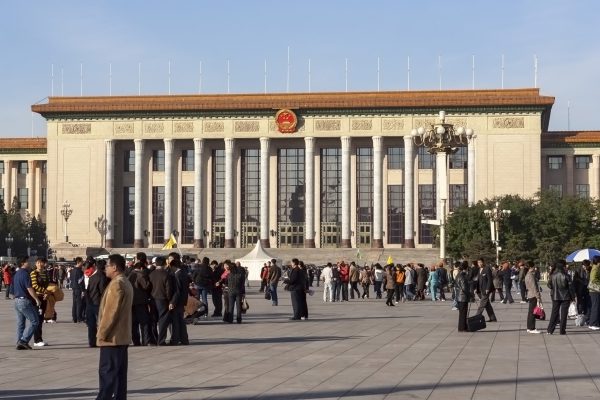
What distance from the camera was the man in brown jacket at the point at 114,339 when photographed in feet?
40.8

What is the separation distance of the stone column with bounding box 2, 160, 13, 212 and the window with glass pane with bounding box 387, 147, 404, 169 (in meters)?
38.4

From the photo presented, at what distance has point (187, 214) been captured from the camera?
345 feet

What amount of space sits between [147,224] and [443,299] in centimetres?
6332

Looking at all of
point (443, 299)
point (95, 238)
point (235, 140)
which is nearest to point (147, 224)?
point (95, 238)

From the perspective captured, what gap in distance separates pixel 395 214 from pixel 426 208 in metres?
3.02

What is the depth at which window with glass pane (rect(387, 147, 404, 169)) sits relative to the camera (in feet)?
337

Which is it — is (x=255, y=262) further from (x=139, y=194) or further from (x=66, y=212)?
(x=139, y=194)

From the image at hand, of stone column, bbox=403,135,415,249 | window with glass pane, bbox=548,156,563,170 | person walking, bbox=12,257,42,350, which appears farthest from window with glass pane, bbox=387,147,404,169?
person walking, bbox=12,257,42,350

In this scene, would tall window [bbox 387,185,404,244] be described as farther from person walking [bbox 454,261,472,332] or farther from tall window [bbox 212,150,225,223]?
person walking [bbox 454,261,472,332]

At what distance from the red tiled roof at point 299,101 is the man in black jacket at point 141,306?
77.0 metres

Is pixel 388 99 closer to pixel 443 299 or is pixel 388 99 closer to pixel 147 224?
pixel 147 224

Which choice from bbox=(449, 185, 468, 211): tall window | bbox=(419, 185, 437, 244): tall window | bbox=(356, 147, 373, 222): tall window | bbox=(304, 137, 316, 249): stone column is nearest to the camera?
bbox=(419, 185, 437, 244): tall window

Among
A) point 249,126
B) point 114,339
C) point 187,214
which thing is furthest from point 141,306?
point 187,214

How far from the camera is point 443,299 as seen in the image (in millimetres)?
44844
